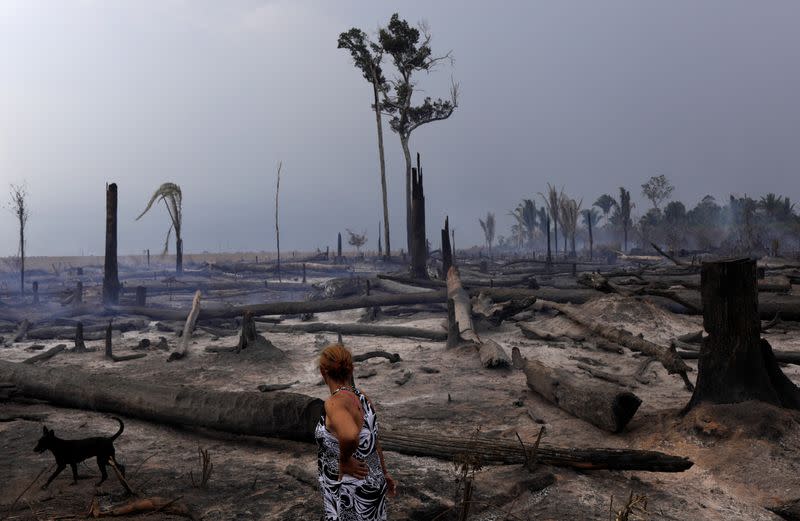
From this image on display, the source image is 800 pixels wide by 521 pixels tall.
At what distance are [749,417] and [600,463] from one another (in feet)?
5.58

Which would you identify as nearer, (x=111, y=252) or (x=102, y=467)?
(x=102, y=467)

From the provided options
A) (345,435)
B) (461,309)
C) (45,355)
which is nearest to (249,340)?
(45,355)

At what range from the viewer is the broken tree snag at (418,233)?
19828mm

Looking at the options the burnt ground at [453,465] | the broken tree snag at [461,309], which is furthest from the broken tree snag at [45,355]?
the broken tree snag at [461,309]

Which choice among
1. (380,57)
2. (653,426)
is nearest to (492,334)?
(653,426)

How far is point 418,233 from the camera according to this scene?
66.2 ft

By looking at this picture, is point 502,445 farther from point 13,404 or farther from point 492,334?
point 492,334

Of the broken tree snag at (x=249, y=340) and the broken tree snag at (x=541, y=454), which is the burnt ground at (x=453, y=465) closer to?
the broken tree snag at (x=541, y=454)

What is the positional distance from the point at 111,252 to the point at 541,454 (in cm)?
1920

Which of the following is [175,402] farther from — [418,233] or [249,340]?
[418,233]

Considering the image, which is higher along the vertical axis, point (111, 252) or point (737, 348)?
point (111, 252)

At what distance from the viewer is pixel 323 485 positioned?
280 centimetres

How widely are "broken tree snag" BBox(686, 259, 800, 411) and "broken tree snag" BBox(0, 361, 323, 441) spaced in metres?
4.07

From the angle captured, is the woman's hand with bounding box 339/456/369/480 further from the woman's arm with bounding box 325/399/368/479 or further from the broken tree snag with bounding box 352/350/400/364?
the broken tree snag with bounding box 352/350/400/364
